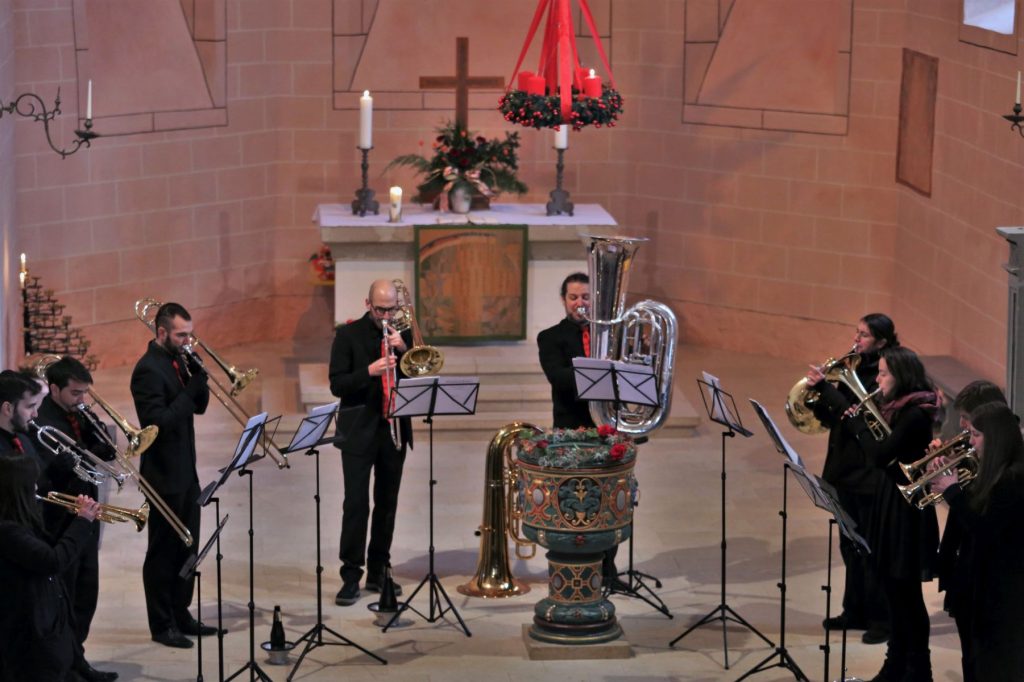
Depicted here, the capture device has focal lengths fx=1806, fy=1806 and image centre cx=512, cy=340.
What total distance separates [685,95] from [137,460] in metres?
5.37

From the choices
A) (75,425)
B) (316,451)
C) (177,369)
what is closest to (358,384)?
(316,451)

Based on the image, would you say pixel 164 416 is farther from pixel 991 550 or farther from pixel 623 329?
pixel 991 550

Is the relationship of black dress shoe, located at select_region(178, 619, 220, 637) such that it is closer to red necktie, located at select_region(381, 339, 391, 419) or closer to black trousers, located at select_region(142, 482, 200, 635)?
black trousers, located at select_region(142, 482, 200, 635)

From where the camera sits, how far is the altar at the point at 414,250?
481 inches

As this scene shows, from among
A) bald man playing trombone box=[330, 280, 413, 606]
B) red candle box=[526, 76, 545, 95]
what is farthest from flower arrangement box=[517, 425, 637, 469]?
red candle box=[526, 76, 545, 95]

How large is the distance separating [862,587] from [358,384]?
2578 mm

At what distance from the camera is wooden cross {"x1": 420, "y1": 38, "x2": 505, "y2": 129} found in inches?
543

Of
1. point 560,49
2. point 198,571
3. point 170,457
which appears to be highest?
point 560,49

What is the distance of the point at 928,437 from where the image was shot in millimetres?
7543

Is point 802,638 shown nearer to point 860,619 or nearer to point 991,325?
point 860,619

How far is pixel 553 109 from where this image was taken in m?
11.6

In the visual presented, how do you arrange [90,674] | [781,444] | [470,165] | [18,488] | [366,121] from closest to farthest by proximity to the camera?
[18,488], [781,444], [90,674], [366,121], [470,165]

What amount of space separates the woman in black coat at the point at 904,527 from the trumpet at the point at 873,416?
28 millimetres

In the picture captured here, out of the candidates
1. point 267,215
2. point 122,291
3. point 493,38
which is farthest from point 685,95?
point 122,291
